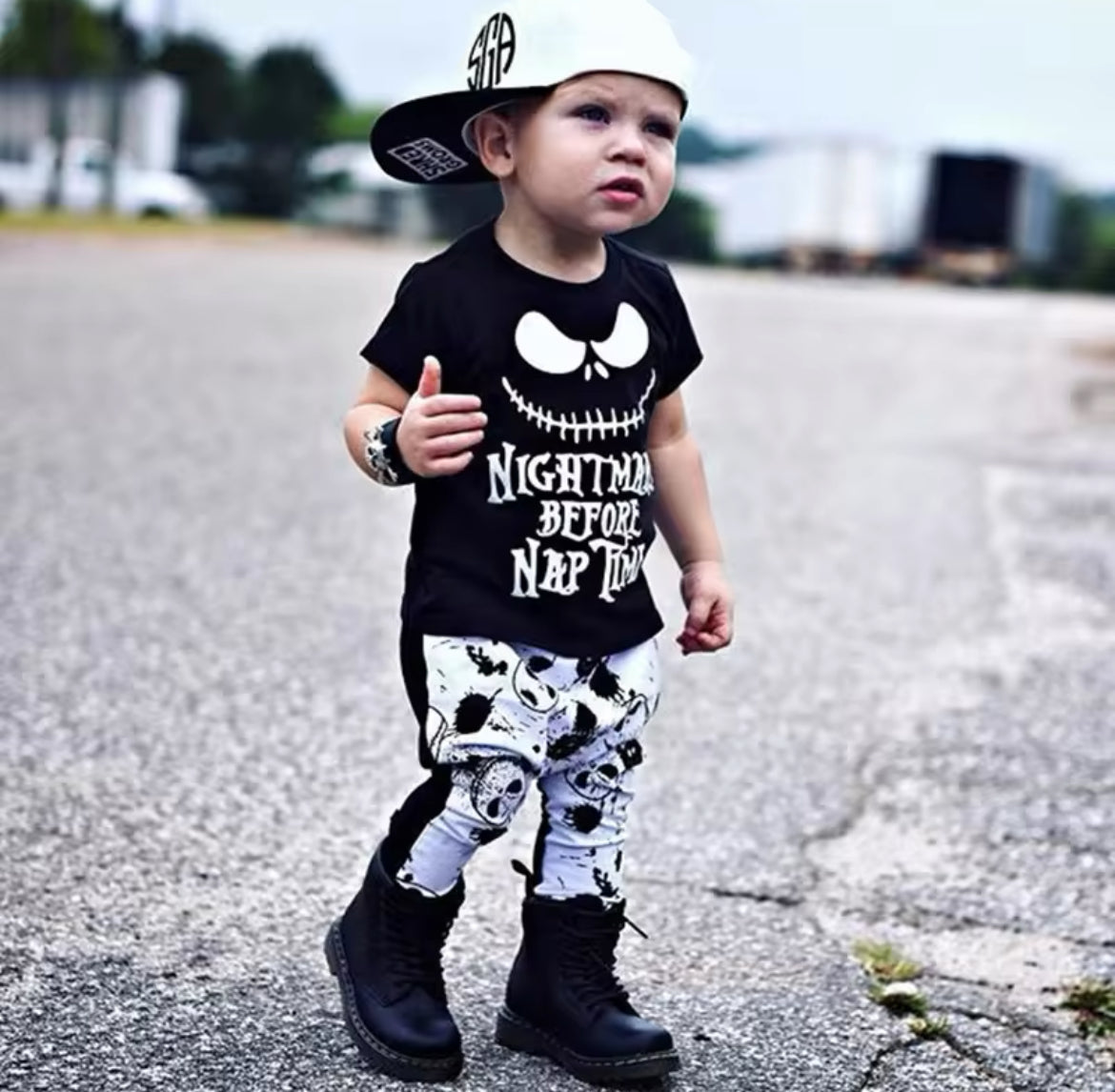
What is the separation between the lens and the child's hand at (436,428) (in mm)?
2713

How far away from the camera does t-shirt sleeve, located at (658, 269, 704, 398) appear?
118 inches

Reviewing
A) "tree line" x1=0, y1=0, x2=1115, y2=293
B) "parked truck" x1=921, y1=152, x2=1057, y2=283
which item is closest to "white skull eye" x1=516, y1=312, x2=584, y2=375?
"tree line" x1=0, y1=0, x2=1115, y2=293

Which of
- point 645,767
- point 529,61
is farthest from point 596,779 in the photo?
point 645,767

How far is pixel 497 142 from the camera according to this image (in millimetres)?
2902

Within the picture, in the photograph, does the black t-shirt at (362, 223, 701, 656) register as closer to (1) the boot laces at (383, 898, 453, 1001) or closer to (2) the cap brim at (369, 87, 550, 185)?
(2) the cap brim at (369, 87, 550, 185)

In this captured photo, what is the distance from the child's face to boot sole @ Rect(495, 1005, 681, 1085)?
1.07m

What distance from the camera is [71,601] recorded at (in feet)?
20.0

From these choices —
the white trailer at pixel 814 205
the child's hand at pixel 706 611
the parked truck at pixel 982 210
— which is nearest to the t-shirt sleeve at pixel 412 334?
the child's hand at pixel 706 611

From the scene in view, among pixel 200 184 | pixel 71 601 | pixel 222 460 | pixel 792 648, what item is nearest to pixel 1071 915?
pixel 792 648

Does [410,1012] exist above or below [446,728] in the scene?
below

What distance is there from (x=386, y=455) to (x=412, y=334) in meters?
0.16

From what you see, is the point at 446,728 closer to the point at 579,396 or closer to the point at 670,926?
the point at 579,396

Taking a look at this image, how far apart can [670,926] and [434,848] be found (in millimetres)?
879

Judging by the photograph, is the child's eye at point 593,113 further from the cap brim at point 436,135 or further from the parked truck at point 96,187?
the parked truck at point 96,187
